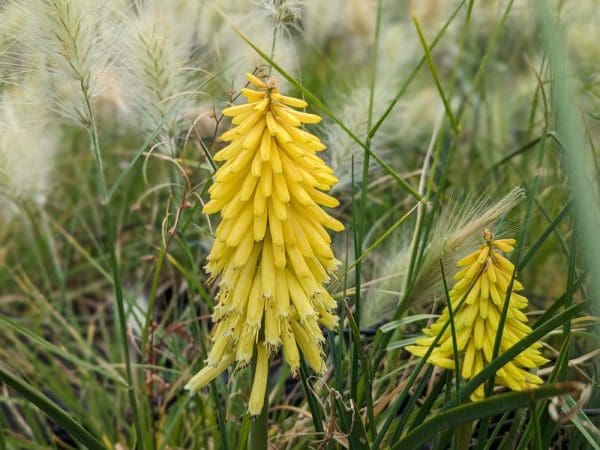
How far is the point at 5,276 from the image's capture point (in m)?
3.20

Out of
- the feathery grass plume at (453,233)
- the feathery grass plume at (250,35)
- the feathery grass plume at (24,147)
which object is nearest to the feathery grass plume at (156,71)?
the feathery grass plume at (250,35)

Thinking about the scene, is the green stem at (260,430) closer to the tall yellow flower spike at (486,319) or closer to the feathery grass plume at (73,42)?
the tall yellow flower spike at (486,319)

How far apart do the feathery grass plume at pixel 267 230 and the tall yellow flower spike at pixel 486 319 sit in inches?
10.6

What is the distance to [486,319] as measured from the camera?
4.50ft

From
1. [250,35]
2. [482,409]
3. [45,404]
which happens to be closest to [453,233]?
[482,409]

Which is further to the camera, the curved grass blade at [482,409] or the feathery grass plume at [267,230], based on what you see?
the feathery grass plume at [267,230]

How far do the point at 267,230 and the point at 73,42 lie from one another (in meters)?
0.60

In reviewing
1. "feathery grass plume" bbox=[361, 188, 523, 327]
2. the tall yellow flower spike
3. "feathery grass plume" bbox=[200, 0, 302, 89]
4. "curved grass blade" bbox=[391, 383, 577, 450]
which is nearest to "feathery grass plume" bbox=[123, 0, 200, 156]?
"feathery grass plume" bbox=[200, 0, 302, 89]

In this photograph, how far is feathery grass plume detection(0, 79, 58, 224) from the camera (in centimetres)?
196

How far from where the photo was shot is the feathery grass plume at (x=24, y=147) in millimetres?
1958

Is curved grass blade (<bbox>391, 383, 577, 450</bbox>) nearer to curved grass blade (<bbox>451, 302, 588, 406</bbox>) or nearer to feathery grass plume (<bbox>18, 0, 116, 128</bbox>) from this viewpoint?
curved grass blade (<bbox>451, 302, 588, 406</bbox>)

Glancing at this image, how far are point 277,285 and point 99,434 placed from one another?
4.10 feet

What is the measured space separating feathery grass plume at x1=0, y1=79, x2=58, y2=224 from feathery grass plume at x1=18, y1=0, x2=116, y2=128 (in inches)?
7.9

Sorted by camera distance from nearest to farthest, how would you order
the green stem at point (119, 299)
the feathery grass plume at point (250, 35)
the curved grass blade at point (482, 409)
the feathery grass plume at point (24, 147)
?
1. the curved grass blade at point (482, 409)
2. the green stem at point (119, 299)
3. the feathery grass plume at point (250, 35)
4. the feathery grass plume at point (24, 147)
